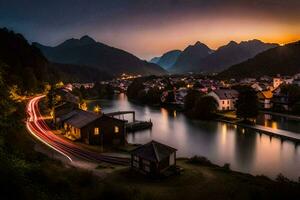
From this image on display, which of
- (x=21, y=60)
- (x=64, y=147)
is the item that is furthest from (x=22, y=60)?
(x=64, y=147)

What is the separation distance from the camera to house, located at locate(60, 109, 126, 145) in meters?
40.1

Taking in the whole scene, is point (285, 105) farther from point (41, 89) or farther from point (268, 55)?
point (268, 55)

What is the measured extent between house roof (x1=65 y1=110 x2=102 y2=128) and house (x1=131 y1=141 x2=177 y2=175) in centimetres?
1444

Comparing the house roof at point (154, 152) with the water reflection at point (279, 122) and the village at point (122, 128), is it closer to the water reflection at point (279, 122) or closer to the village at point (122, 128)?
the village at point (122, 128)

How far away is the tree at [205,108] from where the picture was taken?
6988 centimetres

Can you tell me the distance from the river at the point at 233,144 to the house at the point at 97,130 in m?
7.80

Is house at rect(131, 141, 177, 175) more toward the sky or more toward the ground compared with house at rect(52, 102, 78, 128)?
more toward the ground

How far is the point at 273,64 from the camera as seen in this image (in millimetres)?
181500

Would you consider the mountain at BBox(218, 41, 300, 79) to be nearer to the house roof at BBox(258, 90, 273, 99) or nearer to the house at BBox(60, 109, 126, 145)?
the house roof at BBox(258, 90, 273, 99)

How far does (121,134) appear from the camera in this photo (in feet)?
138

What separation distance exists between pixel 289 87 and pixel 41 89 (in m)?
69.3

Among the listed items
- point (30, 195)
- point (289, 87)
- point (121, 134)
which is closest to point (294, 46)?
point (289, 87)

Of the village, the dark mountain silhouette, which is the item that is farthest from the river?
the dark mountain silhouette

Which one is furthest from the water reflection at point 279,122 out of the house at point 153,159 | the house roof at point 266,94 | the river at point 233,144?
the house at point 153,159
